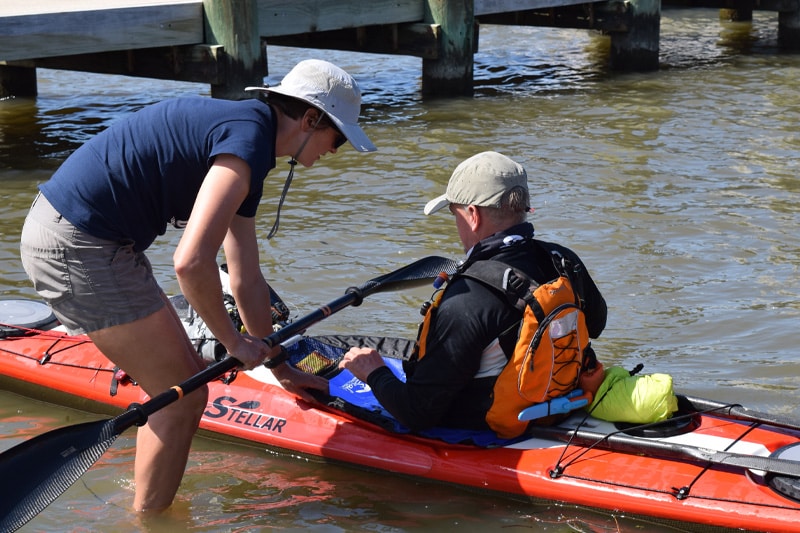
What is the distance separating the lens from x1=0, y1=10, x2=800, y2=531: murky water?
415 cm

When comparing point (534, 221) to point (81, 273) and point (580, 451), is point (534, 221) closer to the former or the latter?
point (580, 451)

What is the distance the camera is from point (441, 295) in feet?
12.4

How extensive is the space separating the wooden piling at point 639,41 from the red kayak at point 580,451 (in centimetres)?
976

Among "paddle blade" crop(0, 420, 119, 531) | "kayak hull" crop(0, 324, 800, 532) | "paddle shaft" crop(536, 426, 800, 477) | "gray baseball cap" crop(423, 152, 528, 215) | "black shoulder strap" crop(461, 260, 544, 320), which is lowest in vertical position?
"kayak hull" crop(0, 324, 800, 532)

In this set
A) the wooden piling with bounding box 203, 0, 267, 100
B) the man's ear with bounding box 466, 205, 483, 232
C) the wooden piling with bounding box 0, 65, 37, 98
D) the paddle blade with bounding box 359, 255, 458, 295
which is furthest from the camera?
the wooden piling with bounding box 0, 65, 37, 98

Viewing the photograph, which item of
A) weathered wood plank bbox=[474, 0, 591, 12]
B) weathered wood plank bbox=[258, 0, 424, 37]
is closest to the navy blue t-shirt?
weathered wood plank bbox=[258, 0, 424, 37]

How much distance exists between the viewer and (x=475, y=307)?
12.0ft

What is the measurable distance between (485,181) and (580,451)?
107cm

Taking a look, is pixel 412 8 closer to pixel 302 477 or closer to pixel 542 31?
pixel 542 31

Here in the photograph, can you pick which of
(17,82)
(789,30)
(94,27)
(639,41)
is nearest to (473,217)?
(94,27)

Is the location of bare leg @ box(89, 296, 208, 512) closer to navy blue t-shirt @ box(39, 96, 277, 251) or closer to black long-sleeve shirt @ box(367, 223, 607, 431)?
navy blue t-shirt @ box(39, 96, 277, 251)

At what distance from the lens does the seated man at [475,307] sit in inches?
144

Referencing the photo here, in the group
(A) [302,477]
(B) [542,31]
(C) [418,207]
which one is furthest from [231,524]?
(B) [542,31]

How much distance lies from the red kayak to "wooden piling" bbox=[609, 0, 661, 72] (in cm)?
976
